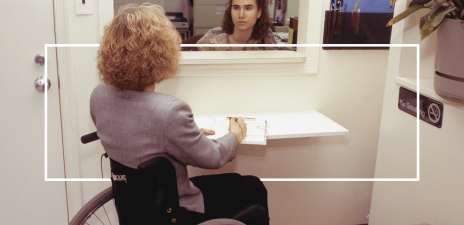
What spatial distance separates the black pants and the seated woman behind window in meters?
0.97

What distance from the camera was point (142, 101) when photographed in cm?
123

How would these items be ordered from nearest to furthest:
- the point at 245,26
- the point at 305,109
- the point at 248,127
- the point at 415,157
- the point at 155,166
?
the point at 155,166 → the point at 415,157 → the point at 248,127 → the point at 305,109 → the point at 245,26

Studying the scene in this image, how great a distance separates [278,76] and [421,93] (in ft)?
2.43

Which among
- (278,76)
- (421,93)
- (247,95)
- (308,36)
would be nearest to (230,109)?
(247,95)

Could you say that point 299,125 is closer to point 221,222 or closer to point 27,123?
point 221,222

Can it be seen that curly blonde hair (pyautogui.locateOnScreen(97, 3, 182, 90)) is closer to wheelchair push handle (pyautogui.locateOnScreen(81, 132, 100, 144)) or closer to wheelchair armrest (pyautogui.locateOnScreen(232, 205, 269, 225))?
wheelchair push handle (pyautogui.locateOnScreen(81, 132, 100, 144))

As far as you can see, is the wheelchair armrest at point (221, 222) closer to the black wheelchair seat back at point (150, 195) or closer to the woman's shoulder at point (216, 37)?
the black wheelchair seat back at point (150, 195)

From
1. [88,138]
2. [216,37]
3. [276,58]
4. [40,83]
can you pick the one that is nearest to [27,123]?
[40,83]

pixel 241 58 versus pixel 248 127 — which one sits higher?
pixel 241 58

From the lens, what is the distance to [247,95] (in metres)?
2.14

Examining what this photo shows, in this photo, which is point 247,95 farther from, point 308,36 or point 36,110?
point 36,110

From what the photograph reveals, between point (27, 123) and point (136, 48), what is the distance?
1.09 meters

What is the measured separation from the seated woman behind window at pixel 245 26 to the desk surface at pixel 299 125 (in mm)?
526

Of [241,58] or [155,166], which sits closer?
[155,166]
